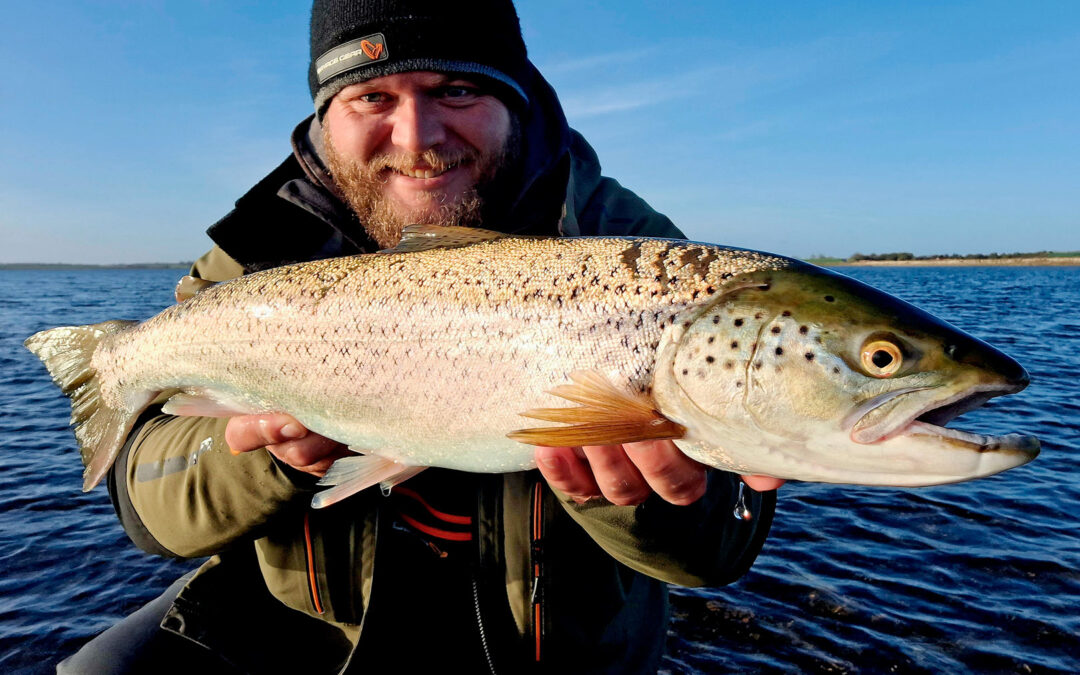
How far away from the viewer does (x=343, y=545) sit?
3.04 metres

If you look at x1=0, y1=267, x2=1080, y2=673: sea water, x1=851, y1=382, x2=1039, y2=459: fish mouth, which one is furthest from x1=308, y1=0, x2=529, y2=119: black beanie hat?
x1=0, y1=267, x2=1080, y2=673: sea water

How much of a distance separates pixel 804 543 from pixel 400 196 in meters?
5.51

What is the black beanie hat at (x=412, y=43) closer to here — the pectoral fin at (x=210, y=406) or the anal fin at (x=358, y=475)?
the pectoral fin at (x=210, y=406)

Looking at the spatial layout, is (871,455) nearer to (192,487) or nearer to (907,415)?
(907,415)

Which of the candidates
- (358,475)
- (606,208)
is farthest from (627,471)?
(606,208)

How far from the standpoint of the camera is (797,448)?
78.7 inches

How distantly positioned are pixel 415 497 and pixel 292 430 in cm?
82

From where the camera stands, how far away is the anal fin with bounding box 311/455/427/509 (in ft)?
8.43

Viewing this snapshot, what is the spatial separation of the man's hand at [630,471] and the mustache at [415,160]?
185 centimetres

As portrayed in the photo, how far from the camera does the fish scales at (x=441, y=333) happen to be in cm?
224

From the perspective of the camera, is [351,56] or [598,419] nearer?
[598,419]

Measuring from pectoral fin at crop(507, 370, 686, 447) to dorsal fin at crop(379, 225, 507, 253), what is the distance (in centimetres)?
79

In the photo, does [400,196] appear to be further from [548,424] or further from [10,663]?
[10,663]

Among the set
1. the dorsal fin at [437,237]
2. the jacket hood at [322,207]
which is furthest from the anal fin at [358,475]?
the jacket hood at [322,207]
